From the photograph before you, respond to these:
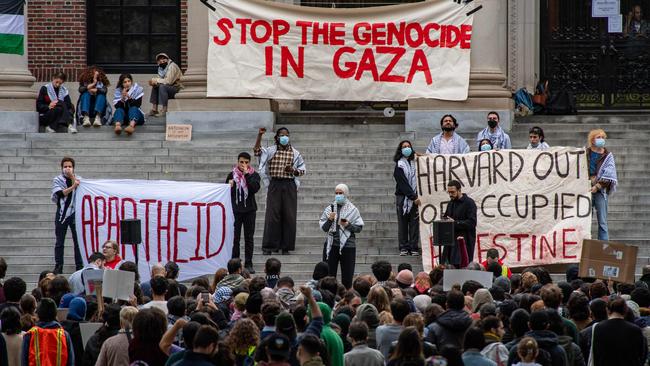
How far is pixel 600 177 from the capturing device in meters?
21.4

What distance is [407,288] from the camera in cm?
1527

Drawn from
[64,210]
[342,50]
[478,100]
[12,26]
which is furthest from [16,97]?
[478,100]

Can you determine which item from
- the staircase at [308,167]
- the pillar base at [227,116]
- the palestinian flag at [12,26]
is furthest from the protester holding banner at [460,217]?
the palestinian flag at [12,26]

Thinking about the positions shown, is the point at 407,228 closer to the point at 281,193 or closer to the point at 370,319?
the point at 281,193

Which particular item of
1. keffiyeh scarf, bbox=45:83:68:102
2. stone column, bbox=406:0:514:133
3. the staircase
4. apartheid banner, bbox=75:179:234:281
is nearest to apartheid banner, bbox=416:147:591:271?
the staircase

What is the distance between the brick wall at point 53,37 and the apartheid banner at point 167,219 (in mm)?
9256

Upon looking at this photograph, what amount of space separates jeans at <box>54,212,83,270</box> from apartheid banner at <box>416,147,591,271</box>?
14.7 feet

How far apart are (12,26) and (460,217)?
9.34 metres

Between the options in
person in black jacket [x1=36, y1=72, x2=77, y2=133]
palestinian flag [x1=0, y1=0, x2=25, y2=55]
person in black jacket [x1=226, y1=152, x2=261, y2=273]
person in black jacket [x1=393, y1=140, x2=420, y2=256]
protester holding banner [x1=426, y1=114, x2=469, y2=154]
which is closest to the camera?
person in black jacket [x1=226, y1=152, x2=261, y2=273]

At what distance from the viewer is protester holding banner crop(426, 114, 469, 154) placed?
22.7 meters

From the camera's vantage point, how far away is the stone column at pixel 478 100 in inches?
1003

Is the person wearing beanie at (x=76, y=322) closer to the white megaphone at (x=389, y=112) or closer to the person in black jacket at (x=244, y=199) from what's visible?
the person in black jacket at (x=244, y=199)

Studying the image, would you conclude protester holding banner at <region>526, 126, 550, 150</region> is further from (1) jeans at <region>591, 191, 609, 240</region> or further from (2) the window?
(2) the window

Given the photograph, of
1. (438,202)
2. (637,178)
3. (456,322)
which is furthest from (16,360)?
(637,178)
